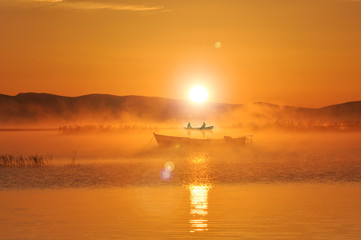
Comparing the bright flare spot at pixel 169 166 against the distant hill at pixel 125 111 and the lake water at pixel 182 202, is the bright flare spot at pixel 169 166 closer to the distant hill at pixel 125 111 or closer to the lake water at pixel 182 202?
the lake water at pixel 182 202

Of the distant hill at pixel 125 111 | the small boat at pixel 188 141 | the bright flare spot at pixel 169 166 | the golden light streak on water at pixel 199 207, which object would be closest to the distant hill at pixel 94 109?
the distant hill at pixel 125 111

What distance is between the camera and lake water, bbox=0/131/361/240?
15445 millimetres

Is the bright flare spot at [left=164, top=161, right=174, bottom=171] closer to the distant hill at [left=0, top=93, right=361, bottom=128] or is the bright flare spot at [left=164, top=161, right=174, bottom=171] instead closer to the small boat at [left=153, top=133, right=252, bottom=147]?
the small boat at [left=153, top=133, right=252, bottom=147]

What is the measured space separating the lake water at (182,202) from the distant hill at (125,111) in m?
148

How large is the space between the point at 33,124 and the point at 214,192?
164180mm

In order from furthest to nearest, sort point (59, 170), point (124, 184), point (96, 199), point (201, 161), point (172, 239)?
point (201, 161) → point (59, 170) → point (124, 184) → point (96, 199) → point (172, 239)

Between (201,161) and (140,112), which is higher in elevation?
(140,112)

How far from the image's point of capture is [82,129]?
97.4 m

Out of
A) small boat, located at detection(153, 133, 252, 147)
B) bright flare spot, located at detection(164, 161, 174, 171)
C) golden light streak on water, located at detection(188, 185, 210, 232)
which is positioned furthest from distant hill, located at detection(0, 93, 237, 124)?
golden light streak on water, located at detection(188, 185, 210, 232)

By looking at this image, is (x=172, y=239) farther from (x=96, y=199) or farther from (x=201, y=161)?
(x=201, y=161)

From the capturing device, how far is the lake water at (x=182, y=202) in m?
15.4

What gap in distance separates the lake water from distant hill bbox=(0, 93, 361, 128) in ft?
484

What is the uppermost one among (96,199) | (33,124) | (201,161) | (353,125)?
(33,124)

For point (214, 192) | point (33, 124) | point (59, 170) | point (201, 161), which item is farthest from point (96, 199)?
point (33, 124)
